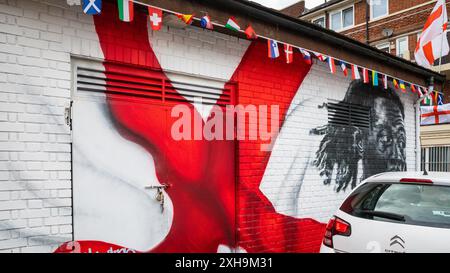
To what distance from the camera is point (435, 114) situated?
9672mm

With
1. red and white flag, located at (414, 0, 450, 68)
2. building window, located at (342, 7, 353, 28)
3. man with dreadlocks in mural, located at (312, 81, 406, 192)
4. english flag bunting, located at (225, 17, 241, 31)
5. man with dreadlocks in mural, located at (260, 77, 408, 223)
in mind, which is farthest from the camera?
building window, located at (342, 7, 353, 28)

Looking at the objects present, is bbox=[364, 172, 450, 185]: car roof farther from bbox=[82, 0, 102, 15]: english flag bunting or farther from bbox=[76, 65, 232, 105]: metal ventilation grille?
bbox=[82, 0, 102, 15]: english flag bunting

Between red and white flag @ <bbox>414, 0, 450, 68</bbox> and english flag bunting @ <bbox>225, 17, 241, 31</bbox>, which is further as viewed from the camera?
red and white flag @ <bbox>414, 0, 450, 68</bbox>

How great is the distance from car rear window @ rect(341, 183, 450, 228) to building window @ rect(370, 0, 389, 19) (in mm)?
21874

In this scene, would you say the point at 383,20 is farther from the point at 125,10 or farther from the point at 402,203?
the point at 125,10

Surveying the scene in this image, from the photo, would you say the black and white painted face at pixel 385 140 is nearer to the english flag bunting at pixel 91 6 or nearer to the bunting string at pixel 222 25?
the bunting string at pixel 222 25

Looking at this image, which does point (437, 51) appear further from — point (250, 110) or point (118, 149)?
point (118, 149)

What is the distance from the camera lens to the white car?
304 cm

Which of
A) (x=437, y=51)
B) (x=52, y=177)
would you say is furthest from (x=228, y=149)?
(x=437, y=51)

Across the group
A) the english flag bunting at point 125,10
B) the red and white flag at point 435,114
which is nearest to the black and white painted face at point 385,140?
the red and white flag at point 435,114

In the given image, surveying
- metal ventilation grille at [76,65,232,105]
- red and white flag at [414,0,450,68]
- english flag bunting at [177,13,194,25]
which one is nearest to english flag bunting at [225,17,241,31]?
english flag bunting at [177,13,194,25]

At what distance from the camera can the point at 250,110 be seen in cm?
512

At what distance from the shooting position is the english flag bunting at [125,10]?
3.52 m

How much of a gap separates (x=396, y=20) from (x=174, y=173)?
21544 millimetres
